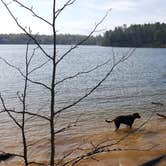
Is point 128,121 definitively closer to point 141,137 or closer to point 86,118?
point 141,137

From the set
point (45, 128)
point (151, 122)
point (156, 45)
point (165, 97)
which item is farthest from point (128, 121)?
point (156, 45)

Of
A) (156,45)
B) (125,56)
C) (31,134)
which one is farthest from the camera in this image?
(156,45)

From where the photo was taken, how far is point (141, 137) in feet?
50.7

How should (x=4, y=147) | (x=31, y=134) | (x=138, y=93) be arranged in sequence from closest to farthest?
1. (x=4, y=147)
2. (x=31, y=134)
3. (x=138, y=93)

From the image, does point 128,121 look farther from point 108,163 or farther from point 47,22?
point 47,22

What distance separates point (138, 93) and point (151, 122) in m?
12.7

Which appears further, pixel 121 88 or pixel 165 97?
pixel 121 88

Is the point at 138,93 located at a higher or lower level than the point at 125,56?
lower

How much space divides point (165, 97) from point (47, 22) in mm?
26768

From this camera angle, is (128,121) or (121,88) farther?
(121,88)

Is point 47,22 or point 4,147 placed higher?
point 47,22

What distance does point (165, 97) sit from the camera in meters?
28.9

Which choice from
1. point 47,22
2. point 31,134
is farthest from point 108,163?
point 47,22

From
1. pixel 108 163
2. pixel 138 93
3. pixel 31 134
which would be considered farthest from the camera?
pixel 138 93
